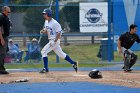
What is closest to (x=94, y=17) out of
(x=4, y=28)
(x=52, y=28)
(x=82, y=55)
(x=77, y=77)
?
(x=82, y=55)

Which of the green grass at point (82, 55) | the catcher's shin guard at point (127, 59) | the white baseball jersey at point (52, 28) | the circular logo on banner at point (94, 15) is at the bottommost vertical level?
the green grass at point (82, 55)

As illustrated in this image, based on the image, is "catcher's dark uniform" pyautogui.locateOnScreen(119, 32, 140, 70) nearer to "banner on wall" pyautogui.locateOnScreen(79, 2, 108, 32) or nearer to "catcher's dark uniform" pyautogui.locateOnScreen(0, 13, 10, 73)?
"catcher's dark uniform" pyautogui.locateOnScreen(0, 13, 10, 73)

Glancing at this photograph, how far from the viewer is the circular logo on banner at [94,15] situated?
20312mm

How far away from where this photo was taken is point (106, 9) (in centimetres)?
2031

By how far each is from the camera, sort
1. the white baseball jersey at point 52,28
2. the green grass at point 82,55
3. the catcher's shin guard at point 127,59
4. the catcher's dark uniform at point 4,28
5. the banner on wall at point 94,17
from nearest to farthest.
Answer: the catcher's dark uniform at point 4,28, the white baseball jersey at point 52,28, the catcher's shin guard at point 127,59, the green grass at point 82,55, the banner on wall at point 94,17

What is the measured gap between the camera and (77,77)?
13.6m

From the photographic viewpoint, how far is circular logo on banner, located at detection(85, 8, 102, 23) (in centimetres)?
2031

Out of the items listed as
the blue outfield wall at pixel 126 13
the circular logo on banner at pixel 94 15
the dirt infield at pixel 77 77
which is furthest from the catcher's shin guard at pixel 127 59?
the blue outfield wall at pixel 126 13

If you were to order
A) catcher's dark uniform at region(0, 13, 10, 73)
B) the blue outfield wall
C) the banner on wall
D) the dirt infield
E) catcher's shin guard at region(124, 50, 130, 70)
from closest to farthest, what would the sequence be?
the dirt infield
catcher's dark uniform at region(0, 13, 10, 73)
catcher's shin guard at region(124, 50, 130, 70)
the banner on wall
the blue outfield wall

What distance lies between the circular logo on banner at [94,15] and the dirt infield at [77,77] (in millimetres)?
5524

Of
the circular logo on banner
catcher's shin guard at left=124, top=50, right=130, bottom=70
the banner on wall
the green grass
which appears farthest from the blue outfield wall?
catcher's shin guard at left=124, top=50, right=130, bottom=70

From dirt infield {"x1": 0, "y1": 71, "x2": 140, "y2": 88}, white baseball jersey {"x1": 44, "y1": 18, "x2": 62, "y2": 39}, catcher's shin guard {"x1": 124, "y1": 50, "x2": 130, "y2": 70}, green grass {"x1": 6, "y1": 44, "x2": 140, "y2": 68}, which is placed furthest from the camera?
green grass {"x1": 6, "y1": 44, "x2": 140, "y2": 68}

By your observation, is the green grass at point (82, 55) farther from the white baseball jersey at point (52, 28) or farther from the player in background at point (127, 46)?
the white baseball jersey at point (52, 28)

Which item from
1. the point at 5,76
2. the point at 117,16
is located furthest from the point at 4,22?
the point at 117,16
